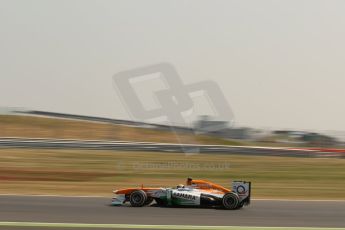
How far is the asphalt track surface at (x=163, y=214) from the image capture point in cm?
821

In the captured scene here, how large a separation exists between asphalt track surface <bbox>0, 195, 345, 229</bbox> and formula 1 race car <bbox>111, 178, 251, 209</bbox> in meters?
0.14

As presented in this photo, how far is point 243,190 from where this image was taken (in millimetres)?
9805

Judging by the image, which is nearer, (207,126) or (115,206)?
(115,206)

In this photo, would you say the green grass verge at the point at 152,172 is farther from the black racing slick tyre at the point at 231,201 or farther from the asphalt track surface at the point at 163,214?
the black racing slick tyre at the point at 231,201

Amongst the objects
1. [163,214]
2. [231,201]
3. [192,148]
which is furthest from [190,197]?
[192,148]

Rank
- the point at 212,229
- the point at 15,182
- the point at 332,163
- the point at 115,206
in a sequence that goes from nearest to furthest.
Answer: the point at 212,229 < the point at 115,206 < the point at 15,182 < the point at 332,163

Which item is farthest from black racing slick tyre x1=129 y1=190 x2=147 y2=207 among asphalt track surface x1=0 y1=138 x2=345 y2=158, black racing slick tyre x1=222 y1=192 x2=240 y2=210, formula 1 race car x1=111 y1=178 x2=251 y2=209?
asphalt track surface x1=0 y1=138 x2=345 y2=158

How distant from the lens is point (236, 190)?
32.2ft

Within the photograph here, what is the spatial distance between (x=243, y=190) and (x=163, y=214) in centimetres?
167

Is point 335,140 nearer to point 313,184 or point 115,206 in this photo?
point 313,184

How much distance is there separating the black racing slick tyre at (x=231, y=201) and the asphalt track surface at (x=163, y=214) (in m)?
0.15

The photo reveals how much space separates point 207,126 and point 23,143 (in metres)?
9.24

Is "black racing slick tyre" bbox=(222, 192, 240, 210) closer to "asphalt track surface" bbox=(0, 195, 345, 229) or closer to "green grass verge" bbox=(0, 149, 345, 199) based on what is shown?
"asphalt track surface" bbox=(0, 195, 345, 229)

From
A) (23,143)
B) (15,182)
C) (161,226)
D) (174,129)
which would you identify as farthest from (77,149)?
(161,226)
